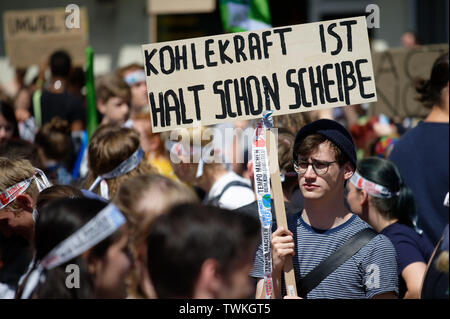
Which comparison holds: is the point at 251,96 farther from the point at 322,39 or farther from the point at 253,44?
the point at 322,39

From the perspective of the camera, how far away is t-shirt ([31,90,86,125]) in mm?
7168

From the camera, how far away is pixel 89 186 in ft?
14.2

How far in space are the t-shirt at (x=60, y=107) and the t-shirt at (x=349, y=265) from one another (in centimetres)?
455

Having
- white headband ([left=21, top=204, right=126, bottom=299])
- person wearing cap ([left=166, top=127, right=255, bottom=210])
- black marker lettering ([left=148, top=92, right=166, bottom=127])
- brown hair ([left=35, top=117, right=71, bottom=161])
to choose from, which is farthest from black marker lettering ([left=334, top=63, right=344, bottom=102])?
brown hair ([left=35, top=117, right=71, bottom=161])

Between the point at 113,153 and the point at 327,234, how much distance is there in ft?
5.14

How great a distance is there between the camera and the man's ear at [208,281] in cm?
218

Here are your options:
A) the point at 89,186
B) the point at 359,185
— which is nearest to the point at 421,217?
the point at 359,185

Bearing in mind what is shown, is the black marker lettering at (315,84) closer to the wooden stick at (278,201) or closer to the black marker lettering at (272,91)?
the black marker lettering at (272,91)

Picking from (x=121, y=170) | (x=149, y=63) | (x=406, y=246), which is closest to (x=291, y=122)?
(x=121, y=170)

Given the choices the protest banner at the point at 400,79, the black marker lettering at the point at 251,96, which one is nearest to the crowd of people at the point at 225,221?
the black marker lettering at the point at 251,96

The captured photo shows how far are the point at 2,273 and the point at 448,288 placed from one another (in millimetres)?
2012

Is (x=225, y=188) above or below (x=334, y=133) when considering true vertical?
below

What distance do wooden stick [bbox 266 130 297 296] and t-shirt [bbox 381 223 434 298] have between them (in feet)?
2.99

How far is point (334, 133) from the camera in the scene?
3168 mm
